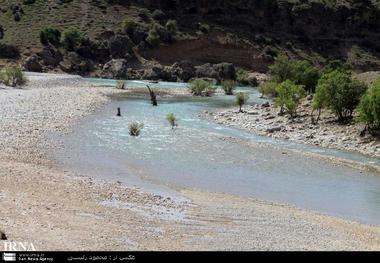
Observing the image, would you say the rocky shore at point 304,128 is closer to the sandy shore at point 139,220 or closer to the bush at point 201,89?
the sandy shore at point 139,220

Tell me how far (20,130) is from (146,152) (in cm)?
1020

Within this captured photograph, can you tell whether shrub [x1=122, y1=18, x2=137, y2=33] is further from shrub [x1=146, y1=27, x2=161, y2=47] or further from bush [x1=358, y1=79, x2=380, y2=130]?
bush [x1=358, y1=79, x2=380, y2=130]

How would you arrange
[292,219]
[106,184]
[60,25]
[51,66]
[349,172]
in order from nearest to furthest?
[292,219] < [106,184] < [349,172] < [51,66] < [60,25]

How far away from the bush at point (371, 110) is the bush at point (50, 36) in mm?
92247

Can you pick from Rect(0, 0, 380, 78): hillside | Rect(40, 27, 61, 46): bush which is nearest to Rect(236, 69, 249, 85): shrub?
Rect(0, 0, 380, 78): hillside

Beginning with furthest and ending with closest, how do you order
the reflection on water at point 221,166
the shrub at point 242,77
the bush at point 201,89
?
1. the shrub at point 242,77
2. the bush at point 201,89
3. the reflection on water at point 221,166

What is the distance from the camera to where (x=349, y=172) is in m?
34.9

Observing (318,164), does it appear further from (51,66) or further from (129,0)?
(129,0)

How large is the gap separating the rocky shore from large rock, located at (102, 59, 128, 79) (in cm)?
6150

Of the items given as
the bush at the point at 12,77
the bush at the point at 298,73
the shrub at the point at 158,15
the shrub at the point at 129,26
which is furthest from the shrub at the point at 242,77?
the bush at the point at 12,77

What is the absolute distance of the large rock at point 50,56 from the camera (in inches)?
4791

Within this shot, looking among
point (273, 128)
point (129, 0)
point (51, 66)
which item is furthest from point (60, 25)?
point (273, 128)

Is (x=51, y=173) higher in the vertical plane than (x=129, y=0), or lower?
lower

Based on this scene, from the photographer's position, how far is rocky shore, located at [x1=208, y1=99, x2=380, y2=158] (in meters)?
45.3
